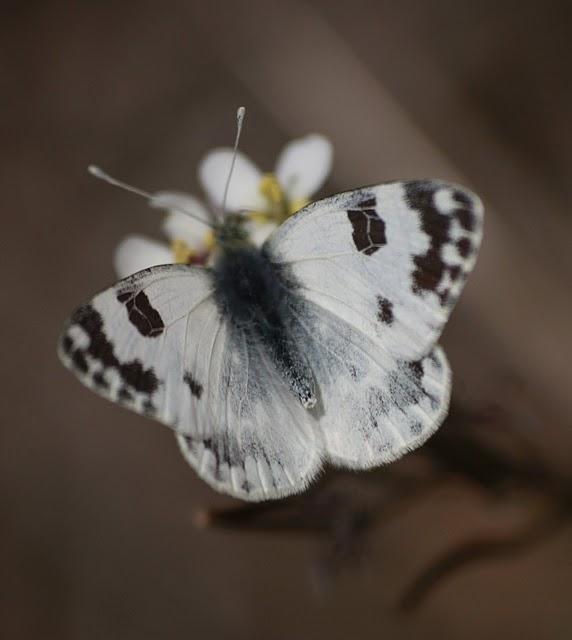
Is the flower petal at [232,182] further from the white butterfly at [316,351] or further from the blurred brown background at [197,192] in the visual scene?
the blurred brown background at [197,192]

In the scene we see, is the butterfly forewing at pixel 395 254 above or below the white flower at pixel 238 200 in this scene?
below

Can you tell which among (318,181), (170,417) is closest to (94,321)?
(170,417)

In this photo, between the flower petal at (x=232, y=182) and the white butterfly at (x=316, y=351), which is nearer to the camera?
the white butterfly at (x=316, y=351)

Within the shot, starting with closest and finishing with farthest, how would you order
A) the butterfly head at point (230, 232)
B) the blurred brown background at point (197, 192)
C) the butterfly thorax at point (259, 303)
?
the butterfly thorax at point (259, 303), the butterfly head at point (230, 232), the blurred brown background at point (197, 192)

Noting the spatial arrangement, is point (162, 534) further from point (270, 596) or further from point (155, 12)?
point (155, 12)

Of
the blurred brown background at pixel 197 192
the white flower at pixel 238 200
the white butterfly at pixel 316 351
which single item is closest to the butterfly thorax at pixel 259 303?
the white butterfly at pixel 316 351

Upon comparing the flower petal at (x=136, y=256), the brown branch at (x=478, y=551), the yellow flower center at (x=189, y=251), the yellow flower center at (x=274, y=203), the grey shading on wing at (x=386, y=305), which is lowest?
the brown branch at (x=478, y=551)

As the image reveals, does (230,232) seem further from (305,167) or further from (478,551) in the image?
(478,551)

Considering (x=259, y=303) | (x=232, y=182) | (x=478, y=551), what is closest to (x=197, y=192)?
(x=232, y=182)

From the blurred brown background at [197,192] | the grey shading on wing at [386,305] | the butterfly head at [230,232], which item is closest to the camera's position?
the grey shading on wing at [386,305]

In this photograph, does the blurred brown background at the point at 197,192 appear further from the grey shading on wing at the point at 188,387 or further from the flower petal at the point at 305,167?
the grey shading on wing at the point at 188,387
